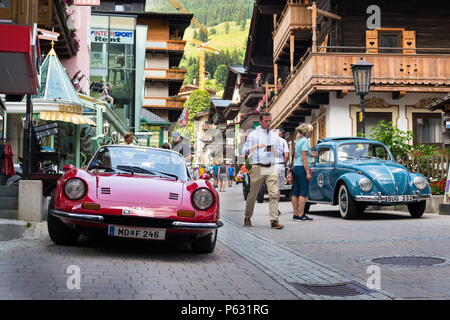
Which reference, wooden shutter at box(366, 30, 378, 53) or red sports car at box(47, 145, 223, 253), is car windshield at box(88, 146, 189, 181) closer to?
red sports car at box(47, 145, 223, 253)

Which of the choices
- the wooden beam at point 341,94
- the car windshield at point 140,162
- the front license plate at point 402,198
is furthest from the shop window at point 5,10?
the wooden beam at point 341,94

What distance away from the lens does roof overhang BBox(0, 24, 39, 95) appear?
11844 mm

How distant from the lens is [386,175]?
13023 millimetres

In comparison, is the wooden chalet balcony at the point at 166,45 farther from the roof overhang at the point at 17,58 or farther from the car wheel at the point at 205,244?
the car wheel at the point at 205,244

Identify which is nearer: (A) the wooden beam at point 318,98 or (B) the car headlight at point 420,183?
(B) the car headlight at point 420,183

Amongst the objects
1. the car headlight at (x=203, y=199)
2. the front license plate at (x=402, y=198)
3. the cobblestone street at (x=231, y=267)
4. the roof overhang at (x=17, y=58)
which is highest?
the roof overhang at (x=17, y=58)

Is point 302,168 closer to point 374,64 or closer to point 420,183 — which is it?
point 420,183

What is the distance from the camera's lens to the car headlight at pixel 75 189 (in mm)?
7184

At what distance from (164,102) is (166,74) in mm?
2737

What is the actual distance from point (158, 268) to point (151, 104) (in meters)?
58.5

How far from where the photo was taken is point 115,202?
23.2ft

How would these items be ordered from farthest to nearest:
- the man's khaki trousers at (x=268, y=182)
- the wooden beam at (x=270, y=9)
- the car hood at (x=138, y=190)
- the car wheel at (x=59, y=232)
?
1. the wooden beam at (x=270, y=9)
2. the man's khaki trousers at (x=268, y=182)
3. the car wheel at (x=59, y=232)
4. the car hood at (x=138, y=190)
